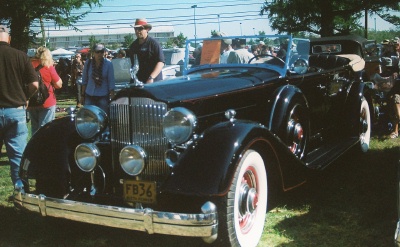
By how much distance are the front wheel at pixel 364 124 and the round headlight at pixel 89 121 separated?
11.9 feet

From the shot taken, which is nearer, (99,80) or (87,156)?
(87,156)

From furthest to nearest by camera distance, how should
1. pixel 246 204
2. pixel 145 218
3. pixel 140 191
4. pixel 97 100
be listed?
1. pixel 97 100
2. pixel 246 204
3. pixel 140 191
4. pixel 145 218

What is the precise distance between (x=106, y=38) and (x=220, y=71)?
145301mm

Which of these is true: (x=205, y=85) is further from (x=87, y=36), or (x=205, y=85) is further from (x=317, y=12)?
(x=87, y=36)

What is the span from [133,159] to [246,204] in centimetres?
87

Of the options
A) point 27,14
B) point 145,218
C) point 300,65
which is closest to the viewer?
point 145,218

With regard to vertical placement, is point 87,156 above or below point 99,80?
below

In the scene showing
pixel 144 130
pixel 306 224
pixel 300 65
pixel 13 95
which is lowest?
pixel 306 224

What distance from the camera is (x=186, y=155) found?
3.03 metres

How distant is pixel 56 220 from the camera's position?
3701 mm

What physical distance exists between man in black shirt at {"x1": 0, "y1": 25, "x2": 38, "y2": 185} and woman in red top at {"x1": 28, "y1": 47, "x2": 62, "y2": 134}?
1.73m

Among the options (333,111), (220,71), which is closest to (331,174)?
(333,111)

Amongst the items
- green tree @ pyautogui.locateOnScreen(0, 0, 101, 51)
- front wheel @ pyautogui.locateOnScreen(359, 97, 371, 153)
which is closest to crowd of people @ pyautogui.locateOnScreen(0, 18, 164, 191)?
front wheel @ pyautogui.locateOnScreen(359, 97, 371, 153)

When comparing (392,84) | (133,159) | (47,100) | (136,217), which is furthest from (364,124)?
(47,100)
